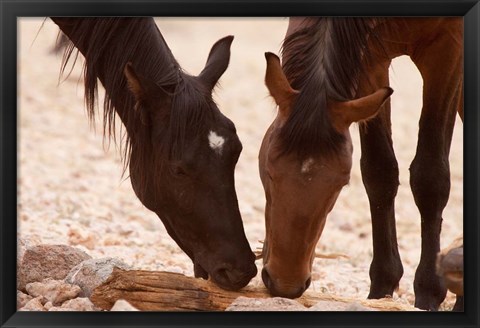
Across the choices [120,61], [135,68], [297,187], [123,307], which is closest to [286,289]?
[297,187]

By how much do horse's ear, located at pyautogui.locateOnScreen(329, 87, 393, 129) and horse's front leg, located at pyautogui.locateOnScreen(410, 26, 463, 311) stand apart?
0.94 meters

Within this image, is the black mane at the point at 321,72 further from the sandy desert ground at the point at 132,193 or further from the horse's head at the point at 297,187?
the sandy desert ground at the point at 132,193

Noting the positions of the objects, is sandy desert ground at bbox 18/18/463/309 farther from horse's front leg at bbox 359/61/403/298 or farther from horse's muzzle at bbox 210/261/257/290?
horse's muzzle at bbox 210/261/257/290

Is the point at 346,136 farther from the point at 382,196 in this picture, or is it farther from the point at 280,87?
the point at 382,196

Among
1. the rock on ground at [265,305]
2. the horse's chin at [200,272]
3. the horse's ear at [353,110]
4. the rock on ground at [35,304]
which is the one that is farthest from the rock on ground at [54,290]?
the horse's ear at [353,110]

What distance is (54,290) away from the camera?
14.7ft

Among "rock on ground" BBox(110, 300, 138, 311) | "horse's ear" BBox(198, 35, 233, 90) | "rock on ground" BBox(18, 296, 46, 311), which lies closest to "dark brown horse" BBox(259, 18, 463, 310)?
"horse's ear" BBox(198, 35, 233, 90)

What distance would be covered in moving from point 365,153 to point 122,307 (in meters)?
2.35

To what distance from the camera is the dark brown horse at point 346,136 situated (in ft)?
13.9

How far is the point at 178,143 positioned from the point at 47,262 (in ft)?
3.64

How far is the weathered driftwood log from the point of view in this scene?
4332mm

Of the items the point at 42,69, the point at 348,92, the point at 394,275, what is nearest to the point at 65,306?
the point at 348,92
